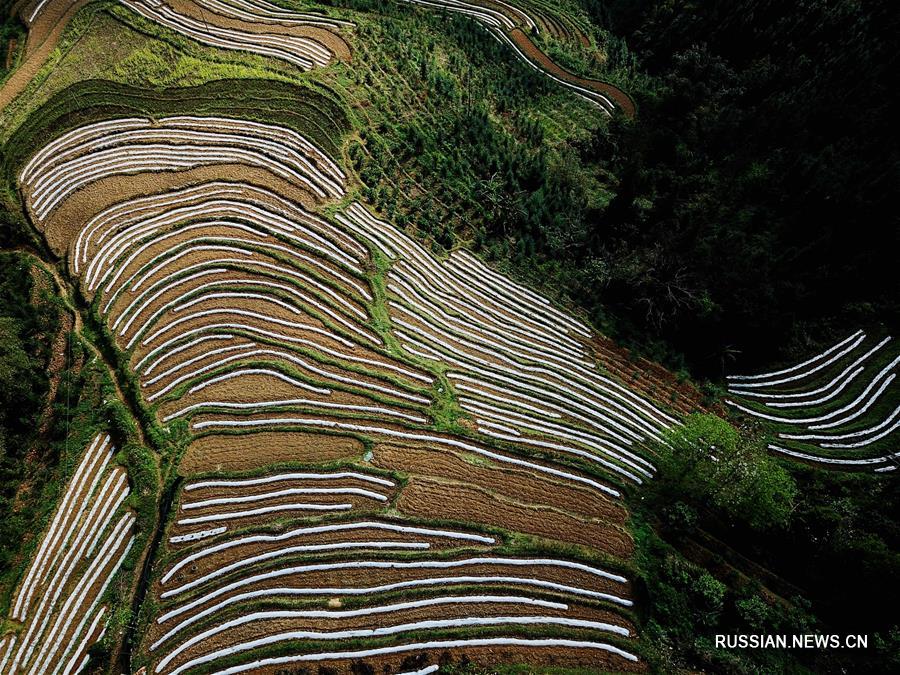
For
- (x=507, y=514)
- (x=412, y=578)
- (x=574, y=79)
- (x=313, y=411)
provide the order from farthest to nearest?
(x=574, y=79), (x=313, y=411), (x=507, y=514), (x=412, y=578)

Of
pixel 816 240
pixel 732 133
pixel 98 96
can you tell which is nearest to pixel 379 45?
pixel 98 96

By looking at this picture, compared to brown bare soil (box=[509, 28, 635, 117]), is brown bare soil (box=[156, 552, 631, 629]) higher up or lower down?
lower down

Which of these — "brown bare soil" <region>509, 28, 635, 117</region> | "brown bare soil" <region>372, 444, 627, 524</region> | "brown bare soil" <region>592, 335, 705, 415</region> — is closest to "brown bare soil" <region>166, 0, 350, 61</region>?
"brown bare soil" <region>509, 28, 635, 117</region>

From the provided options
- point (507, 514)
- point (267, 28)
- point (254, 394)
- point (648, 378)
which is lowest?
point (507, 514)

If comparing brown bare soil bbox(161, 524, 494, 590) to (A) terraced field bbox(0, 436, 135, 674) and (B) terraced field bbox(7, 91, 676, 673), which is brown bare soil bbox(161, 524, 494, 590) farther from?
(A) terraced field bbox(0, 436, 135, 674)

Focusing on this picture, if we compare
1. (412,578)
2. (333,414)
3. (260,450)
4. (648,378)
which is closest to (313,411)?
(333,414)

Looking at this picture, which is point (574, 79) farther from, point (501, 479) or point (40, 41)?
point (40, 41)
